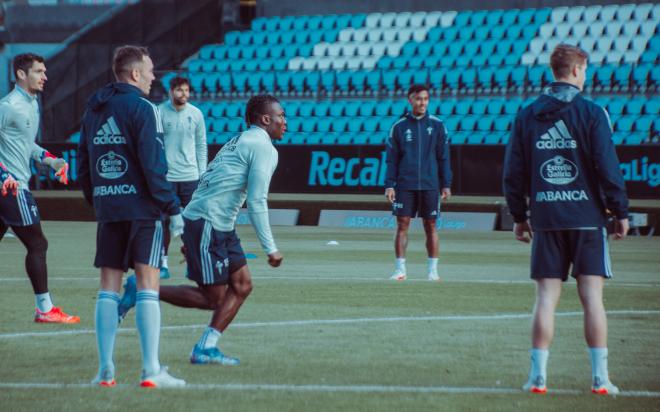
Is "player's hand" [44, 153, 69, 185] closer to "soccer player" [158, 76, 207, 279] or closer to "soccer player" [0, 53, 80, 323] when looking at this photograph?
A: "soccer player" [0, 53, 80, 323]

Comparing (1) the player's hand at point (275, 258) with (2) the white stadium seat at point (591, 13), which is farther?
(2) the white stadium seat at point (591, 13)

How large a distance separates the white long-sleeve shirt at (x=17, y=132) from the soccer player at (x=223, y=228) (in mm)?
2761

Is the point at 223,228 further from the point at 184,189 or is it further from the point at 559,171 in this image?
the point at 184,189

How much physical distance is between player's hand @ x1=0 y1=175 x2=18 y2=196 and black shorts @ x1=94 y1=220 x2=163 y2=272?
3052mm

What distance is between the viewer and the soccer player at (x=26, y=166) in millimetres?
10086

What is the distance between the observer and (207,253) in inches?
306

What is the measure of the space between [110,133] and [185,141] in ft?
24.4

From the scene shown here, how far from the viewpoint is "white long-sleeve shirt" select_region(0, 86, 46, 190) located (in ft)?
33.5

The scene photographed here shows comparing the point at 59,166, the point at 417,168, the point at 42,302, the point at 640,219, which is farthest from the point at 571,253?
the point at 640,219

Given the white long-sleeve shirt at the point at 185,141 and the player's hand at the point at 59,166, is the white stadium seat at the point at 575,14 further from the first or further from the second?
the player's hand at the point at 59,166

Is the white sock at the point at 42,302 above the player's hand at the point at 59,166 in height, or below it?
below

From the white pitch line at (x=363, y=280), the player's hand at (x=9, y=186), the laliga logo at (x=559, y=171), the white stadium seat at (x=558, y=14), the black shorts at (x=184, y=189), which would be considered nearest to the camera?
the laliga logo at (x=559, y=171)

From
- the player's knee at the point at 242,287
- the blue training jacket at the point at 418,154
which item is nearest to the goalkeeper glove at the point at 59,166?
the player's knee at the point at 242,287

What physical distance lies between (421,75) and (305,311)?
69.4ft
